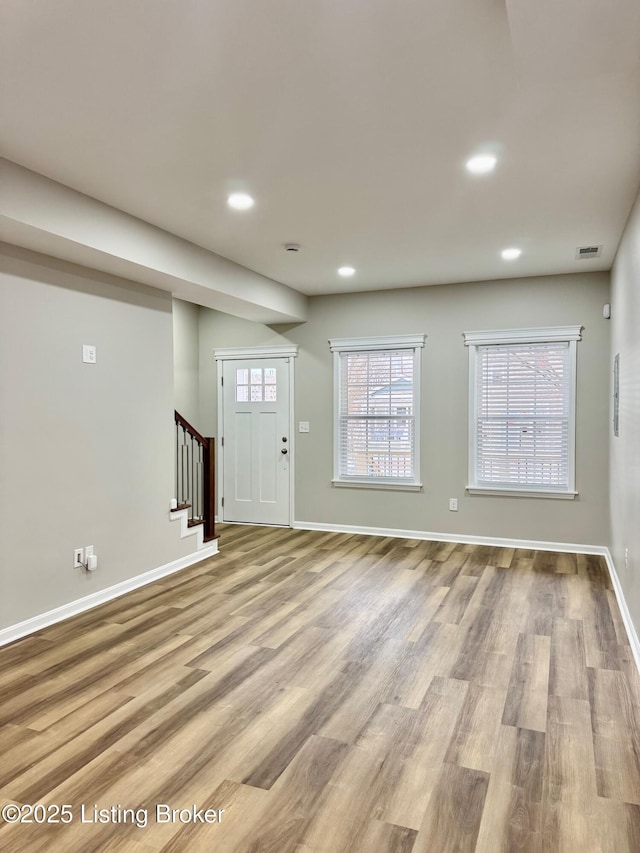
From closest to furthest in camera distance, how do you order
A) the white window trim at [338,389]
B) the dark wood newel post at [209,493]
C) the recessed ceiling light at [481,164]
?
the recessed ceiling light at [481,164] < the dark wood newel post at [209,493] < the white window trim at [338,389]

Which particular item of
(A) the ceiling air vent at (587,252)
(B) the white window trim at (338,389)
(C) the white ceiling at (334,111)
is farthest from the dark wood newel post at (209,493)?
(A) the ceiling air vent at (587,252)

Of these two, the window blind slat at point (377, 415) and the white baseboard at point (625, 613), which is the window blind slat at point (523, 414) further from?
the white baseboard at point (625, 613)

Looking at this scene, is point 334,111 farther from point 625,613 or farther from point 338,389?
point 338,389

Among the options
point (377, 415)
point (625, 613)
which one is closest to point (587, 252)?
point (377, 415)

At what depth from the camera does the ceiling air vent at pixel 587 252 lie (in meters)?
4.52

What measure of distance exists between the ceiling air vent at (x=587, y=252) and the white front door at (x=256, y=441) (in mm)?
3170

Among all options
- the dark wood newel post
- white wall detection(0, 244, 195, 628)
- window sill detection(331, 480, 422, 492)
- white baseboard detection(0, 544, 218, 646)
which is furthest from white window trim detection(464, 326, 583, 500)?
white wall detection(0, 244, 195, 628)

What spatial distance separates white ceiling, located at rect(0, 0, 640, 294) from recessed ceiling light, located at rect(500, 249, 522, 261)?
422 millimetres

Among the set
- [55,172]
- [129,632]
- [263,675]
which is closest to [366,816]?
[263,675]

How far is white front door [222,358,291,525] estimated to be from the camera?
6.62 m

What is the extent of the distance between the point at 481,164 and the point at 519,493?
3474 mm

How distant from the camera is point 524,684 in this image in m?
2.85

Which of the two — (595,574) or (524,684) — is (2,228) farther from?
(595,574)

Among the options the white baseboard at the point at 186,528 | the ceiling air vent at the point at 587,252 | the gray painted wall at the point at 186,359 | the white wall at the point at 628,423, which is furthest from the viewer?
the gray painted wall at the point at 186,359
